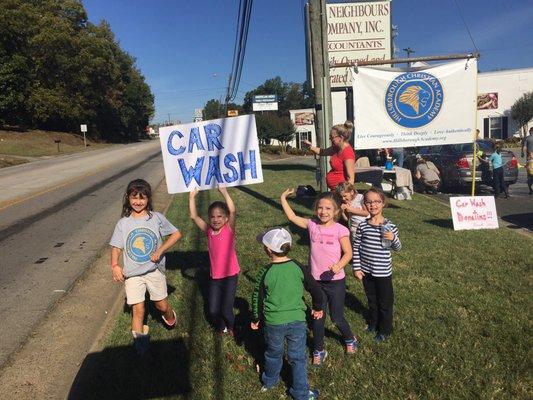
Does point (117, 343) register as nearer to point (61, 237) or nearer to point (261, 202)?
point (61, 237)

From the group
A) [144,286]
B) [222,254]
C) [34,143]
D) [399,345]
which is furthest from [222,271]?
[34,143]

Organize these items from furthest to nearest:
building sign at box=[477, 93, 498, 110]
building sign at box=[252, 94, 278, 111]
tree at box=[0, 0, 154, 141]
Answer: building sign at box=[252, 94, 278, 111], tree at box=[0, 0, 154, 141], building sign at box=[477, 93, 498, 110]

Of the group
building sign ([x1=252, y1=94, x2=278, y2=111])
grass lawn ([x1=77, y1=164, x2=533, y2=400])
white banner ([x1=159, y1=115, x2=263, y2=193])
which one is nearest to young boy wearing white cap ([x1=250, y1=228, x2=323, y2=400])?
grass lawn ([x1=77, y1=164, x2=533, y2=400])

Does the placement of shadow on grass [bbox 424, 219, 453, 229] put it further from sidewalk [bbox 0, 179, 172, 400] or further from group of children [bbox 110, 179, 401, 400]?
sidewalk [bbox 0, 179, 172, 400]

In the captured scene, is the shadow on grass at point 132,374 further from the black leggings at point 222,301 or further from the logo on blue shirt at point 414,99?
the logo on blue shirt at point 414,99

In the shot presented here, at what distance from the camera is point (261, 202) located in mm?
11852

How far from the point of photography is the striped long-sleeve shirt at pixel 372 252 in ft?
13.3

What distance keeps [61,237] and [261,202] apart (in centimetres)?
468

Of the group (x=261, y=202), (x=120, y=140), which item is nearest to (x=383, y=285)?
(x=261, y=202)

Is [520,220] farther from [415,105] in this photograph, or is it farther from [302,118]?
[302,118]

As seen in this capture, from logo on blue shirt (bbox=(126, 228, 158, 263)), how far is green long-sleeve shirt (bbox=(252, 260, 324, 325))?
112 centimetres

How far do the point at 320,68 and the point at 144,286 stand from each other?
487cm

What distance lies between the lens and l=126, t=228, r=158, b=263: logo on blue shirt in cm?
400

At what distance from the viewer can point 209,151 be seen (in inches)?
201
